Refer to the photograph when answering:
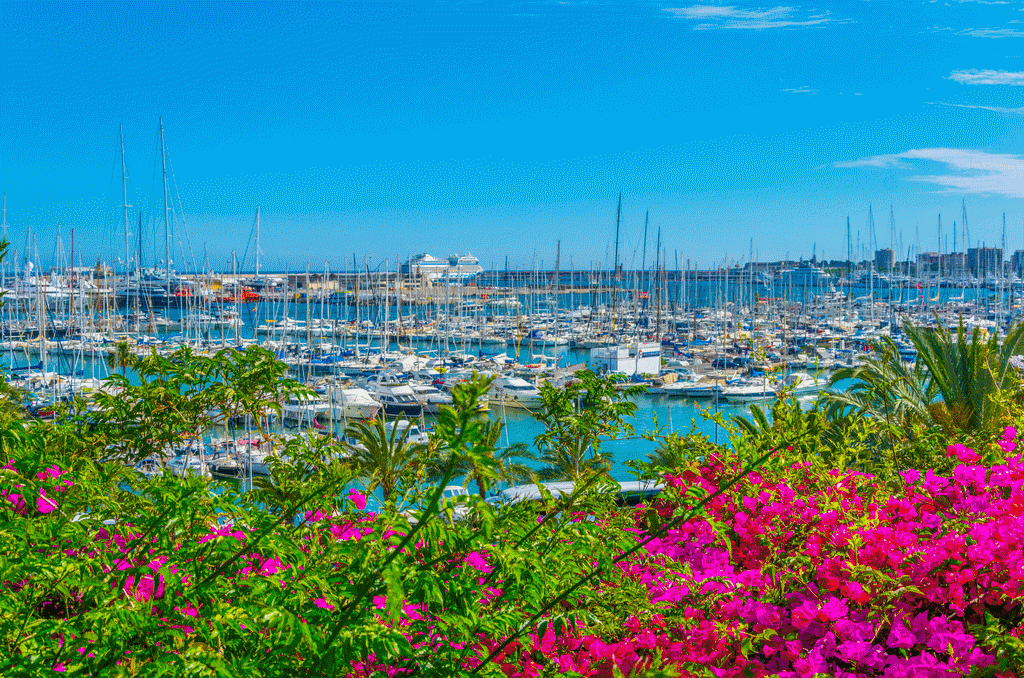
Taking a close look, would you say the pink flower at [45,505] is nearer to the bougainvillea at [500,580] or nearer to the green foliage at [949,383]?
the bougainvillea at [500,580]

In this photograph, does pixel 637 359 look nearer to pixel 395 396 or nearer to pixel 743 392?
pixel 743 392

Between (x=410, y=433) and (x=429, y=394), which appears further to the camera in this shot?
(x=429, y=394)

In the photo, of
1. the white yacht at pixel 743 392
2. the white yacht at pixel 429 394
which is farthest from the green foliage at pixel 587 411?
the white yacht at pixel 743 392

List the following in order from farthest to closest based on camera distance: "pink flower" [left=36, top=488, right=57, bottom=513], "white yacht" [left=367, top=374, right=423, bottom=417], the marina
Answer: "white yacht" [left=367, top=374, right=423, bottom=417] < the marina < "pink flower" [left=36, top=488, right=57, bottom=513]

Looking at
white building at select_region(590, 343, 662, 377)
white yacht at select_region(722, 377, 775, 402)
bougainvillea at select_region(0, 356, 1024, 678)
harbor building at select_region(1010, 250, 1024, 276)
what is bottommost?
white yacht at select_region(722, 377, 775, 402)

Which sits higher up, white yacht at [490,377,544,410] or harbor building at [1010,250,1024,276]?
harbor building at [1010,250,1024,276]

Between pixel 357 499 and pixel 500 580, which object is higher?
pixel 357 499

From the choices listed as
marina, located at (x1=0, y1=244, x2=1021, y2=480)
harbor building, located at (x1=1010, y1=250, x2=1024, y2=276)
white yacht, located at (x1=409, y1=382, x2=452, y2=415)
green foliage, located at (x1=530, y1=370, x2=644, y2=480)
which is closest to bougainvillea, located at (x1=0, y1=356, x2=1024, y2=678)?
green foliage, located at (x1=530, y1=370, x2=644, y2=480)

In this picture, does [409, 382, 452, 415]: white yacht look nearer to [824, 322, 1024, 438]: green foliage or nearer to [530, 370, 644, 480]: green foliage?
[824, 322, 1024, 438]: green foliage

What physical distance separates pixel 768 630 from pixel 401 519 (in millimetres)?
1591

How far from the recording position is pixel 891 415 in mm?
7965

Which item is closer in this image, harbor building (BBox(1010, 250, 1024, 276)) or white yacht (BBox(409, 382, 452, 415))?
white yacht (BBox(409, 382, 452, 415))

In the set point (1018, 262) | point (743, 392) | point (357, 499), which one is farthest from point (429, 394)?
point (1018, 262)

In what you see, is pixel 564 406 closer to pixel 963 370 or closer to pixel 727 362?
pixel 963 370
